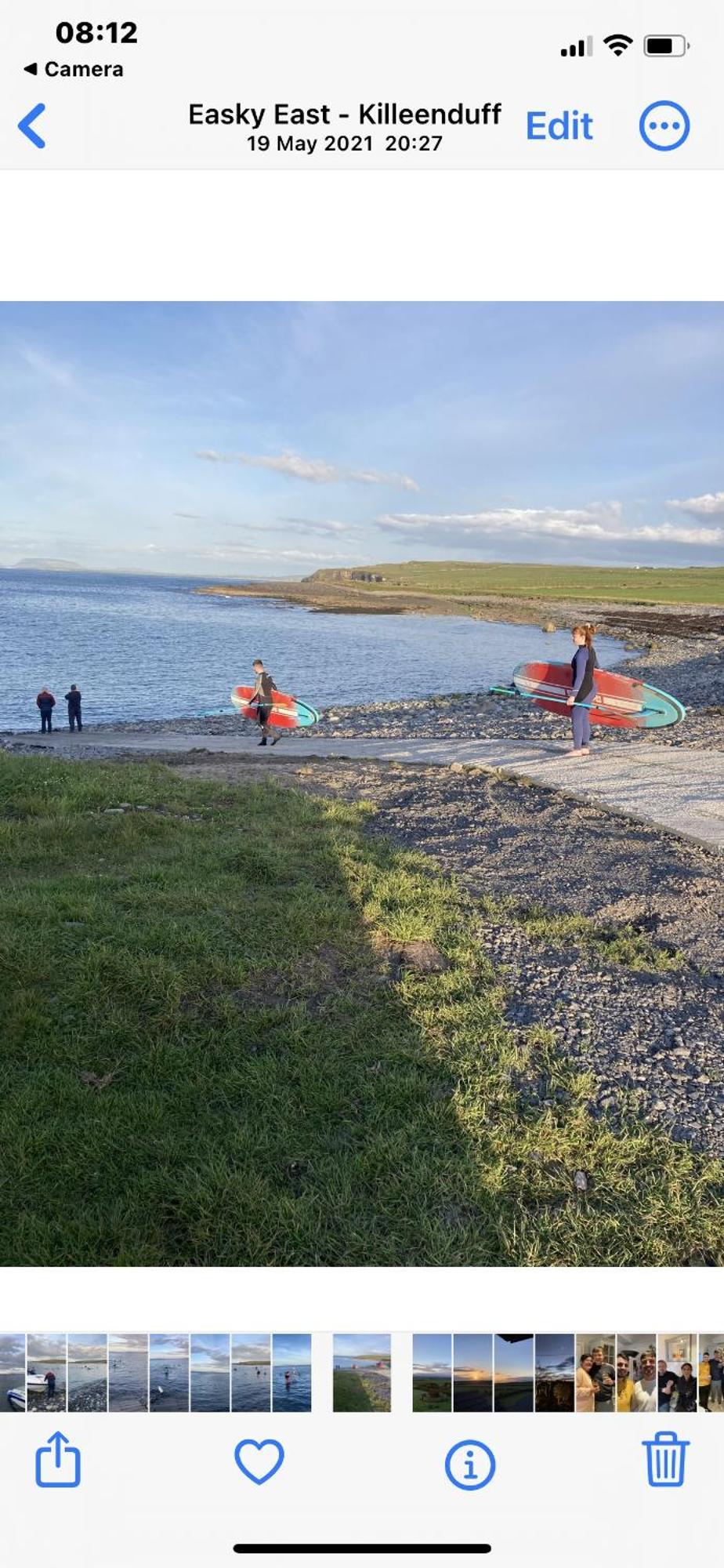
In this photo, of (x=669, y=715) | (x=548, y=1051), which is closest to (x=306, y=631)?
(x=669, y=715)

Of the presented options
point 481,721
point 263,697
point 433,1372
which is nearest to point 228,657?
point 481,721

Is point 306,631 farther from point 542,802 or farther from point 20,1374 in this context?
point 20,1374

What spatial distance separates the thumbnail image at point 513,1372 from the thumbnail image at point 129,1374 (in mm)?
979

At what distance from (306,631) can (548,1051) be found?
76.6 metres

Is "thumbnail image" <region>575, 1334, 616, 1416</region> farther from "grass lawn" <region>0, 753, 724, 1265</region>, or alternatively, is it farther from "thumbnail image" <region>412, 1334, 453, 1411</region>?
"grass lawn" <region>0, 753, 724, 1265</region>

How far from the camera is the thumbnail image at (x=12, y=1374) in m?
1.89

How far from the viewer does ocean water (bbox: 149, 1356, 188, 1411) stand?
1.86 metres

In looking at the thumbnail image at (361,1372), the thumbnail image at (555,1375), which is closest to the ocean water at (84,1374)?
the thumbnail image at (361,1372)

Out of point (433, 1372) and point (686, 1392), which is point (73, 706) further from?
point (686, 1392)
